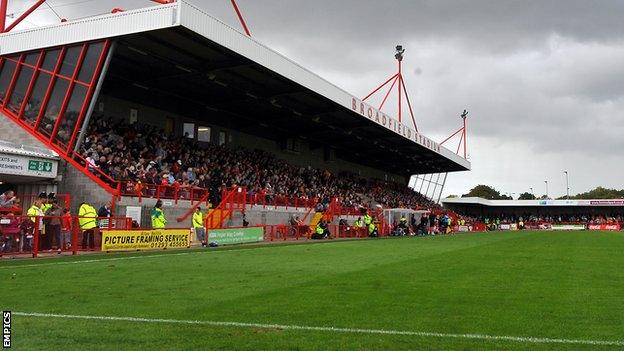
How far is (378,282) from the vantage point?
10.3 m

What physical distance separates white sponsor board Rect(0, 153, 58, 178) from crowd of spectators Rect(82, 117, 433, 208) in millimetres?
1516

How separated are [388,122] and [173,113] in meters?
17.0

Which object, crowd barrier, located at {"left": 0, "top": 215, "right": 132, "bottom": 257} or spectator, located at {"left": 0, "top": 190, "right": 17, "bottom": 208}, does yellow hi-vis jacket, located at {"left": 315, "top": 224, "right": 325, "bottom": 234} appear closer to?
crowd barrier, located at {"left": 0, "top": 215, "right": 132, "bottom": 257}

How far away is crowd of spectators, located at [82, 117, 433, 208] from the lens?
84.1 ft

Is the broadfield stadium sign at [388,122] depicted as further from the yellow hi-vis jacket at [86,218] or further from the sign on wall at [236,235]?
the yellow hi-vis jacket at [86,218]

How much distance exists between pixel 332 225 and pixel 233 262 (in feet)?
65.8

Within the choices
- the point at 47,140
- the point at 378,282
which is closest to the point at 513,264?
the point at 378,282

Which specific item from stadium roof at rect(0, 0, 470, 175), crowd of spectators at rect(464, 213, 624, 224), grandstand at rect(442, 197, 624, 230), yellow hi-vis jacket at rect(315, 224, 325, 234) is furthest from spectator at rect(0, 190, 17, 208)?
crowd of spectators at rect(464, 213, 624, 224)

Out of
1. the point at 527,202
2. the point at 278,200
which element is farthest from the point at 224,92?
the point at 527,202

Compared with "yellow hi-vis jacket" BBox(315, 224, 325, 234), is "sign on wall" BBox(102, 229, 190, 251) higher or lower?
lower

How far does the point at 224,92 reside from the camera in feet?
113

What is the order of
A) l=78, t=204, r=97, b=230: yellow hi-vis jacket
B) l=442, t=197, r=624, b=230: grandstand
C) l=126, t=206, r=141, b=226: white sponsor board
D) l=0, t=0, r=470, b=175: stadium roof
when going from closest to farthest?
l=78, t=204, r=97, b=230: yellow hi-vis jacket < l=126, t=206, r=141, b=226: white sponsor board < l=0, t=0, r=470, b=175: stadium roof < l=442, t=197, r=624, b=230: grandstand

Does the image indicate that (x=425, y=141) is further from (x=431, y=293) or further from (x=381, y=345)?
(x=381, y=345)

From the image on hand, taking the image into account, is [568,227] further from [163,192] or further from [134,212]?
[134,212]
